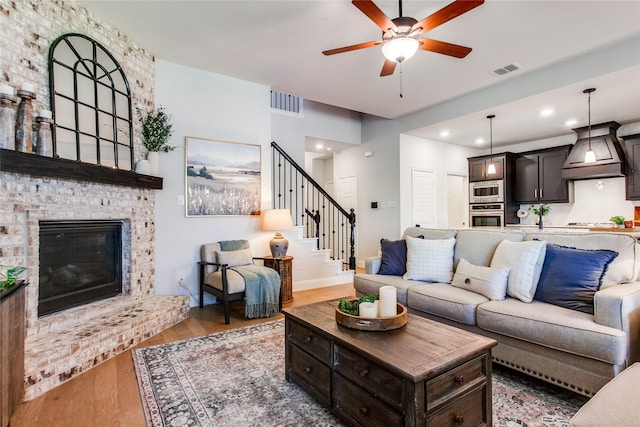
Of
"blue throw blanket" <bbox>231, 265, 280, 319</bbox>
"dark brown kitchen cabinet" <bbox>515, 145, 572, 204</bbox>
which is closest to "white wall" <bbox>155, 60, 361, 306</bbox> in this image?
"blue throw blanket" <bbox>231, 265, 280, 319</bbox>

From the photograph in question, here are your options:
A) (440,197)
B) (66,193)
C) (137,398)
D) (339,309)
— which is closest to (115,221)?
(66,193)

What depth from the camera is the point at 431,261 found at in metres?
3.14

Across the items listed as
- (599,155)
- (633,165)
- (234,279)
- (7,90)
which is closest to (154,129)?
(7,90)

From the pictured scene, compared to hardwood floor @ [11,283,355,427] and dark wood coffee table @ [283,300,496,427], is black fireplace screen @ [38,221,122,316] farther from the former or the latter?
dark wood coffee table @ [283,300,496,427]

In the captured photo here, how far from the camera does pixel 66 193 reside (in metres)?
2.77

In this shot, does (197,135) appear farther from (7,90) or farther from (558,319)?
(558,319)

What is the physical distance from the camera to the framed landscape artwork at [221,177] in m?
4.16

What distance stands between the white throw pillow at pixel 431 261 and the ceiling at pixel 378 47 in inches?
84.8

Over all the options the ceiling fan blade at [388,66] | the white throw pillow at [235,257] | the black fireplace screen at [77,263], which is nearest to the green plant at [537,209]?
the ceiling fan blade at [388,66]

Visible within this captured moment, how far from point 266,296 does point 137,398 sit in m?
1.69

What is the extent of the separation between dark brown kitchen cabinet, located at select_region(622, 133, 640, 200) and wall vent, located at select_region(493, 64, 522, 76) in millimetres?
2866

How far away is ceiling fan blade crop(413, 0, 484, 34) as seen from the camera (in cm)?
210

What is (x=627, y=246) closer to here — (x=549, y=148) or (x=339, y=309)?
(x=339, y=309)

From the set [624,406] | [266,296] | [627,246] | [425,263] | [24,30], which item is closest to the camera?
[624,406]
